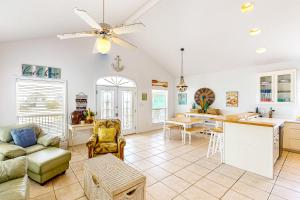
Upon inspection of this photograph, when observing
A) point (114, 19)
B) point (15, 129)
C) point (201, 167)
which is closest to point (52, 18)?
point (114, 19)

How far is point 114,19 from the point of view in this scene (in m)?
4.10

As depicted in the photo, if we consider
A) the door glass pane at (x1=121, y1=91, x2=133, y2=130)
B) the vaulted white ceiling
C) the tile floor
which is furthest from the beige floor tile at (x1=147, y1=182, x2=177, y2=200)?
the door glass pane at (x1=121, y1=91, x2=133, y2=130)

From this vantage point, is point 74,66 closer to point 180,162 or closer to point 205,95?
point 180,162

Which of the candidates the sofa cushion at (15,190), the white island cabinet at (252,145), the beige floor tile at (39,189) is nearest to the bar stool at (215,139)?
the white island cabinet at (252,145)

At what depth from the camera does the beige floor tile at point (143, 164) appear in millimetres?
3305

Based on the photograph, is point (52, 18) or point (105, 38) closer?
point (105, 38)

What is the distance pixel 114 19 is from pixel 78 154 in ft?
12.5

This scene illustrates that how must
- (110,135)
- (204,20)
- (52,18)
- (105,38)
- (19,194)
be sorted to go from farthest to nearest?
(204,20) < (110,135) < (52,18) < (105,38) < (19,194)

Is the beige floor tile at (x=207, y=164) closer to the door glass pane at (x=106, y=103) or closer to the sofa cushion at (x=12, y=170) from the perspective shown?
the sofa cushion at (x=12, y=170)

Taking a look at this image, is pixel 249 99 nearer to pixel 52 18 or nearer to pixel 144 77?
pixel 144 77

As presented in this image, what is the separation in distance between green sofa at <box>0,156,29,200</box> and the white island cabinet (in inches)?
143

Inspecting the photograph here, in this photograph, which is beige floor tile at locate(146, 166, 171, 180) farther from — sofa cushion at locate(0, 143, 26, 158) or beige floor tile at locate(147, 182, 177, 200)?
sofa cushion at locate(0, 143, 26, 158)

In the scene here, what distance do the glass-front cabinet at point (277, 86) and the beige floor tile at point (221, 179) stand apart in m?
3.34

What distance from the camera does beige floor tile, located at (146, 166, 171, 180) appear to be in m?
2.92
